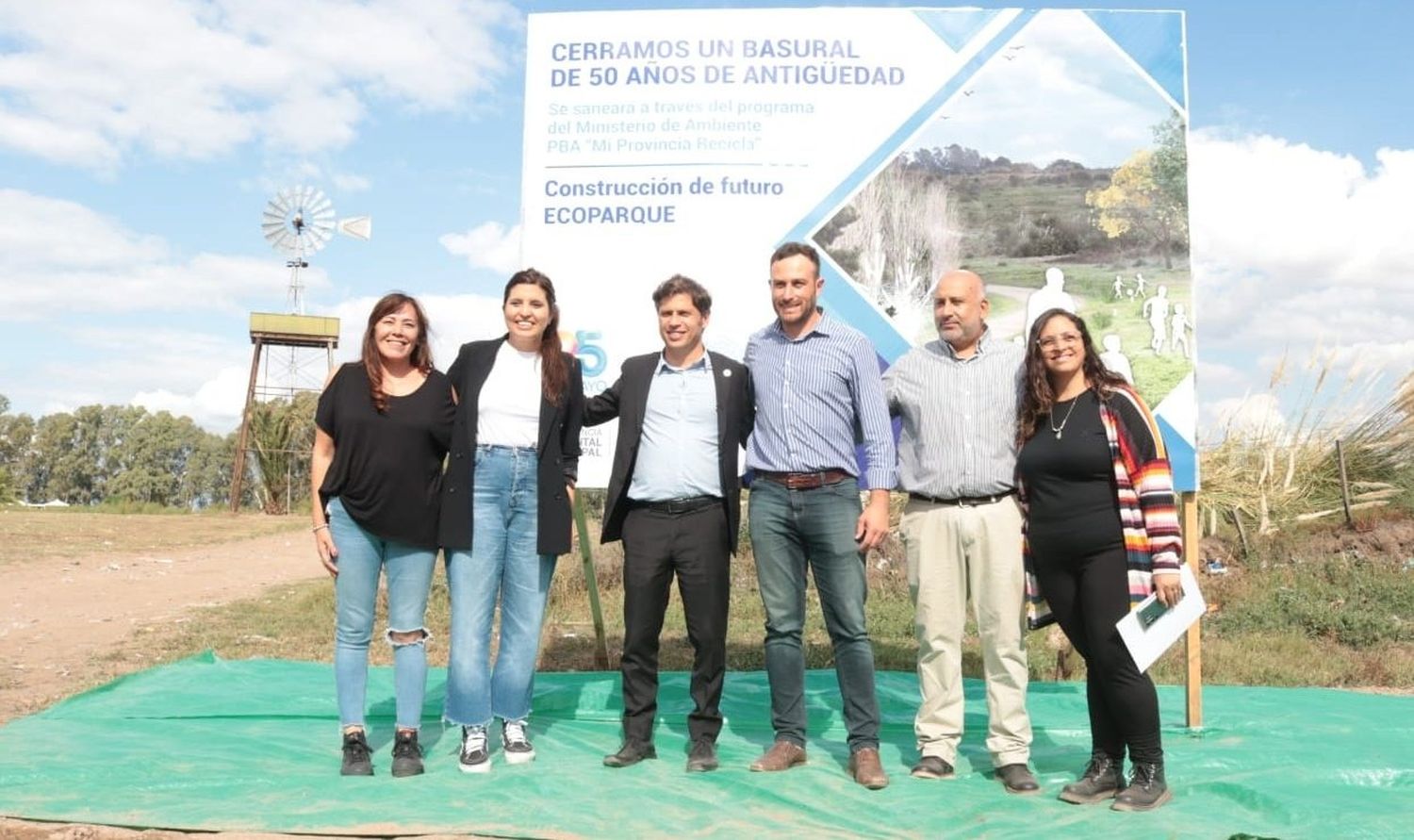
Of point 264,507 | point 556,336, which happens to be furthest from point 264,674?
point 264,507

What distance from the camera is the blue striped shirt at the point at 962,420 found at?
11.3 ft

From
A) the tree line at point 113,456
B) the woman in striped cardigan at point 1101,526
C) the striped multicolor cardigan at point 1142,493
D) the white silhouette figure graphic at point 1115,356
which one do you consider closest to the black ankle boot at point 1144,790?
the woman in striped cardigan at point 1101,526

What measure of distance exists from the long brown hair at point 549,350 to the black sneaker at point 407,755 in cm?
128

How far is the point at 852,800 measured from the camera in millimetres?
3291

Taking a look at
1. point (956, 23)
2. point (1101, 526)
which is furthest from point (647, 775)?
point (956, 23)

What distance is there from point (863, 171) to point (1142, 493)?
210 centimetres

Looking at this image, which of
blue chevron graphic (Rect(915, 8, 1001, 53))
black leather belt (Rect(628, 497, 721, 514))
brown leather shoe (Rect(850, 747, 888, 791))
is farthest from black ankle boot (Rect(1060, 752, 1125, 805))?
blue chevron graphic (Rect(915, 8, 1001, 53))

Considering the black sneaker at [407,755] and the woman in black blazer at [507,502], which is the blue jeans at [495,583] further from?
the black sneaker at [407,755]

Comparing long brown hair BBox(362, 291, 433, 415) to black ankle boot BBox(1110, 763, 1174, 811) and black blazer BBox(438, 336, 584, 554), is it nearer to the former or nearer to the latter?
black blazer BBox(438, 336, 584, 554)

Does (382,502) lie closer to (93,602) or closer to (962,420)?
(962,420)

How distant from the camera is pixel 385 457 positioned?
11.5 ft

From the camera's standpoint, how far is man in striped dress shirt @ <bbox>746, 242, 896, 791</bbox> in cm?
355

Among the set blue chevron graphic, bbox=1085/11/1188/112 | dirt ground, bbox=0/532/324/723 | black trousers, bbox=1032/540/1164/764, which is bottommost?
dirt ground, bbox=0/532/324/723

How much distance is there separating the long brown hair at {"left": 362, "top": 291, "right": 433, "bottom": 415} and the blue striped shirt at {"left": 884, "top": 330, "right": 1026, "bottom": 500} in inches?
68.9
